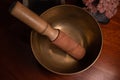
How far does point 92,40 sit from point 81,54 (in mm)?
86

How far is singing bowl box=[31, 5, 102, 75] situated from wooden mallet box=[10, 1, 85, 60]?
0.04 m

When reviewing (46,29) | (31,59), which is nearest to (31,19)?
(46,29)

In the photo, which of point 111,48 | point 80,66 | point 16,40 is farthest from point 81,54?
point 16,40

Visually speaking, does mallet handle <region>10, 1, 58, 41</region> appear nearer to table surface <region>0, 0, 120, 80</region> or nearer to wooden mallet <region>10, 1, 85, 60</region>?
wooden mallet <region>10, 1, 85, 60</region>

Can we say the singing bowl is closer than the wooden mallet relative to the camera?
No

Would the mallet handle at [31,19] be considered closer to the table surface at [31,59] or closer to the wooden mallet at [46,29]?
the wooden mallet at [46,29]

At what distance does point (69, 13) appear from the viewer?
84 centimetres

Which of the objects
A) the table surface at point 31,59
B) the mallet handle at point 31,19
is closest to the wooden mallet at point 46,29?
the mallet handle at point 31,19

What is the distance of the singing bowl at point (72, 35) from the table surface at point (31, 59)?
53 millimetres

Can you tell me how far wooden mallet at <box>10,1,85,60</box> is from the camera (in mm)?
620

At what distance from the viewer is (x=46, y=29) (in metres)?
0.70

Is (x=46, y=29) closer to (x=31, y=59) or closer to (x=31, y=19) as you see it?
(x=31, y=19)

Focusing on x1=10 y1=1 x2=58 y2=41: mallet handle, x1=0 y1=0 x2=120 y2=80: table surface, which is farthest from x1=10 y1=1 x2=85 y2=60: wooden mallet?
x1=0 y1=0 x2=120 y2=80: table surface

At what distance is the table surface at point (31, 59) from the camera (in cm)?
83
